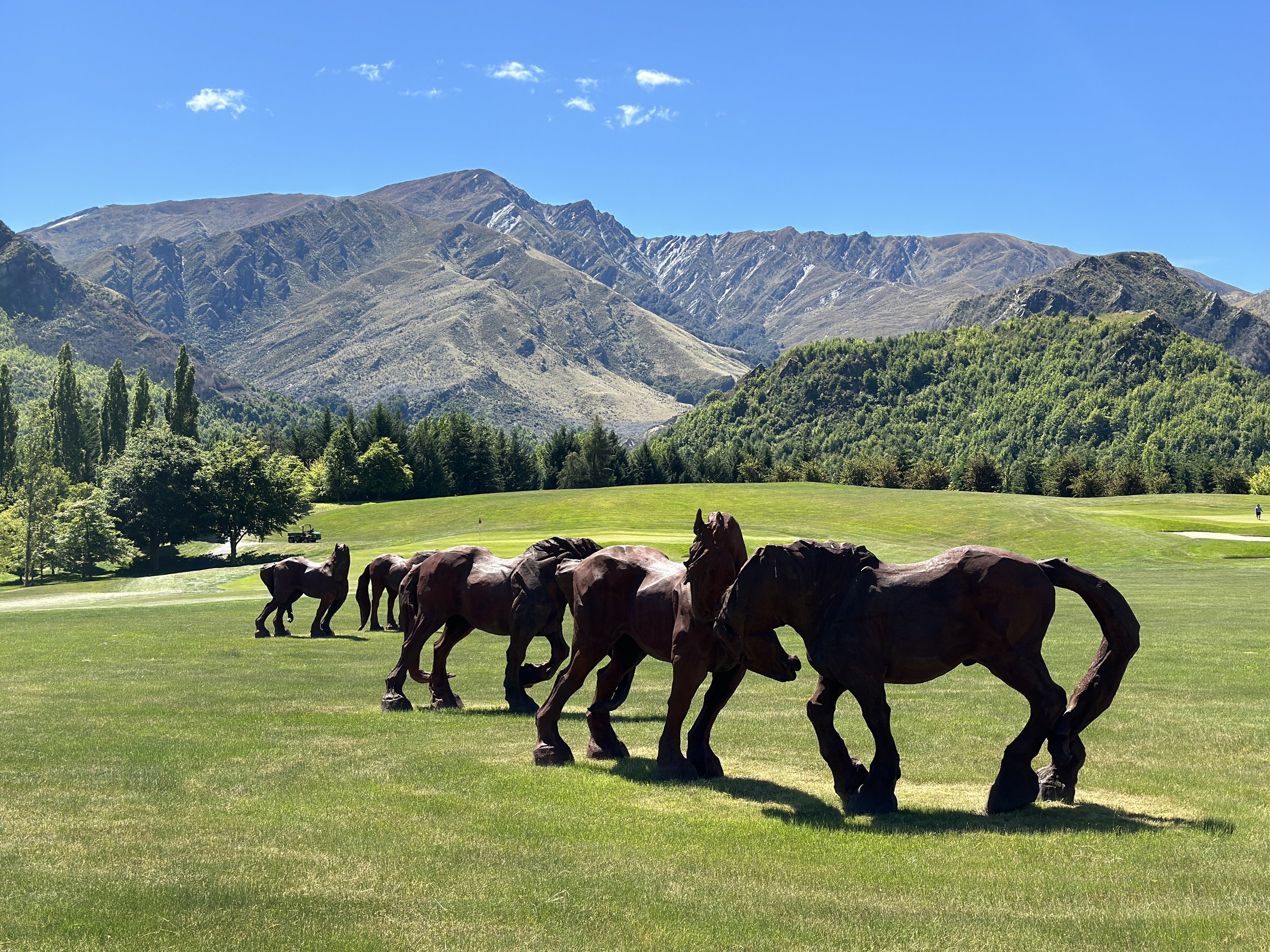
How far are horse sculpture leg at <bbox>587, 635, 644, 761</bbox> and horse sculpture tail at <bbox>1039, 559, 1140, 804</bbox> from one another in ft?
18.4

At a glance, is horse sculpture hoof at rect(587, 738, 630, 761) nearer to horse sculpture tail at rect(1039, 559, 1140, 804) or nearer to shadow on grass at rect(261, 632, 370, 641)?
horse sculpture tail at rect(1039, 559, 1140, 804)

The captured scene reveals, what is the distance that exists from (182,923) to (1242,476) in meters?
141

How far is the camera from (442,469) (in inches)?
5079

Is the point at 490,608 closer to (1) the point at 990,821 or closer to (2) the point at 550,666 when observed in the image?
(2) the point at 550,666

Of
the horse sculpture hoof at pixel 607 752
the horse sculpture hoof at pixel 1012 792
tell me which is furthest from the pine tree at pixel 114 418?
the horse sculpture hoof at pixel 1012 792

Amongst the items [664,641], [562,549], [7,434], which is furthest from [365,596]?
[7,434]

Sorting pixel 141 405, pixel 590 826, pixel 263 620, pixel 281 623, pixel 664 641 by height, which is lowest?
pixel 281 623

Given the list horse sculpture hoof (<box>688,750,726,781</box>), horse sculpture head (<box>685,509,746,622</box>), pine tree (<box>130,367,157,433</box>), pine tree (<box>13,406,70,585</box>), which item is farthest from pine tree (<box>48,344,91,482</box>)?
horse sculpture head (<box>685,509,746,622</box>)

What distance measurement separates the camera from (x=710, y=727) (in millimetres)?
12578

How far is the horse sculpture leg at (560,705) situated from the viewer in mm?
13391

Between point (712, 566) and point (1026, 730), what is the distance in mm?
3811

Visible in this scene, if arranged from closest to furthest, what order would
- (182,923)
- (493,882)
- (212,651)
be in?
(182,923) < (493,882) < (212,651)

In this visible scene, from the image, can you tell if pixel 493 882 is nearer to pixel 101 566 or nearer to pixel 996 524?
pixel 996 524

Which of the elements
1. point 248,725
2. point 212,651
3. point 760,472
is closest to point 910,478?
point 760,472
